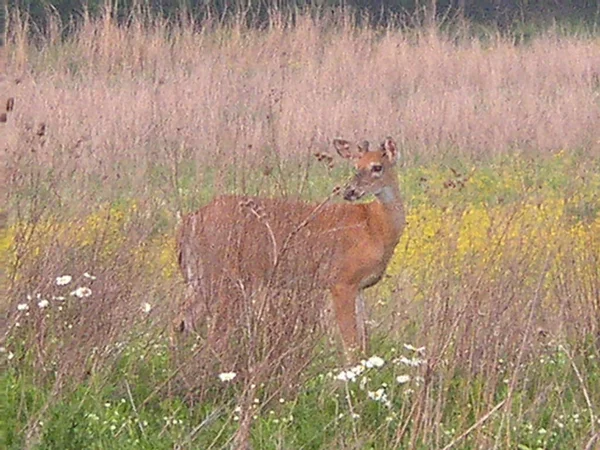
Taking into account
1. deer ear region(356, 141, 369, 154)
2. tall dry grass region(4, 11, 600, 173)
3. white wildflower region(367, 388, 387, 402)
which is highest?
white wildflower region(367, 388, 387, 402)

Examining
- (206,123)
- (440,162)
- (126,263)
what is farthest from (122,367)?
(440,162)

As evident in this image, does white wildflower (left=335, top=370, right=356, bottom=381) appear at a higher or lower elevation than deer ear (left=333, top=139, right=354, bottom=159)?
higher

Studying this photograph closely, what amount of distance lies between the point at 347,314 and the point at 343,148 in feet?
5.01

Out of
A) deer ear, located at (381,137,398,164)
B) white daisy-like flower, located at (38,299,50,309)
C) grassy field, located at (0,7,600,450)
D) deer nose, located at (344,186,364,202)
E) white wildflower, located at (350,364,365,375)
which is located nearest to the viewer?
grassy field, located at (0,7,600,450)

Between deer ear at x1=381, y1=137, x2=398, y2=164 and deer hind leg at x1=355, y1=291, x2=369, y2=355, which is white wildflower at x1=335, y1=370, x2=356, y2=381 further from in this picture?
deer ear at x1=381, y1=137, x2=398, y2=164

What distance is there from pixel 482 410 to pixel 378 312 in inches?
90.1

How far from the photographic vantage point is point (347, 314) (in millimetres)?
6965

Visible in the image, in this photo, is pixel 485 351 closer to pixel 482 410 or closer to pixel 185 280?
pixel 482 410

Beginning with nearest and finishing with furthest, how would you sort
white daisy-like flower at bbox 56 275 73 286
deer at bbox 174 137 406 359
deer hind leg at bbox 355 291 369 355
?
white daisy-like flower at bbox 56 275 73 286 → deer at bbox 174 137 406 359 → deer hind leg at bbox 355 291 369 355

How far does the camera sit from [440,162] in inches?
479

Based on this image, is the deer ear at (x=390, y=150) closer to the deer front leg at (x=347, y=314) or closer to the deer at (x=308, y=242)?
the deer at (x=308, y=242)

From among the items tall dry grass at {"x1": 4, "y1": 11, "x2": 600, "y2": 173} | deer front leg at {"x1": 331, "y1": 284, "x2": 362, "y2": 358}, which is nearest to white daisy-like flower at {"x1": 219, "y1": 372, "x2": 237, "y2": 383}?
deer front leg at {"x1": 331, "y1": 284, "x2": 362, "y2": 358}

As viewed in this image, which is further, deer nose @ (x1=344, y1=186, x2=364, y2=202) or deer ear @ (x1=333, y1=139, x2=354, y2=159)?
deer ear @ (x1=333, y1=139, x2=354, y2=159)

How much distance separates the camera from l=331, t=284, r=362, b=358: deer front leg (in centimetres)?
594
